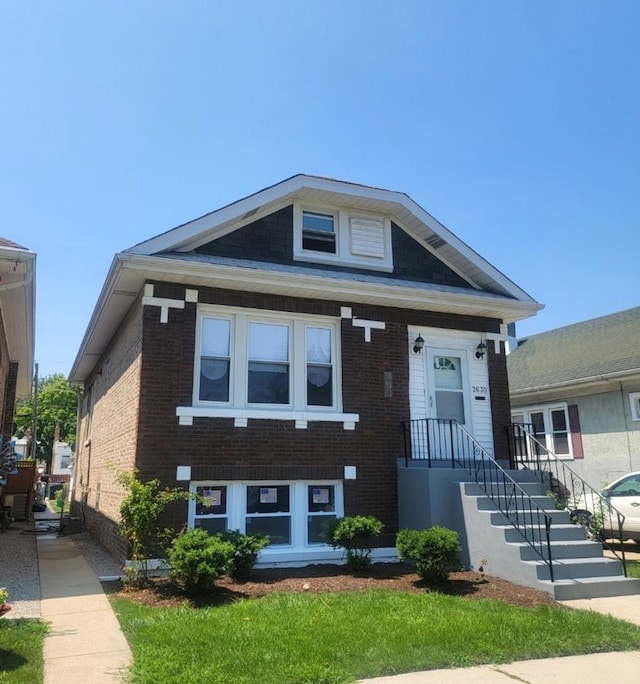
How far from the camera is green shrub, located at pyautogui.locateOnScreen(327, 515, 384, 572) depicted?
877cm

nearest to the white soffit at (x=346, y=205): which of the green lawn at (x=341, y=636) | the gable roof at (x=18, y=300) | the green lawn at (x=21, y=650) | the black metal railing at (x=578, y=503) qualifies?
the gable roof at (x=18, y=300)

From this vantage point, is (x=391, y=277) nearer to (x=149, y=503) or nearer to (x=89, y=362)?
(x=149, y=503)

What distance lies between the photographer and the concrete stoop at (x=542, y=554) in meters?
7.71

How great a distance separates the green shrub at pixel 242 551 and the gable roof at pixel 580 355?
1149cm

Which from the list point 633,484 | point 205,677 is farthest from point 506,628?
point 633,484

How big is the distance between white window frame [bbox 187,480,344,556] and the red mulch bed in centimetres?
64

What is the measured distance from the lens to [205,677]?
451 cm

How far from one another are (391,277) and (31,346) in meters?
9.46

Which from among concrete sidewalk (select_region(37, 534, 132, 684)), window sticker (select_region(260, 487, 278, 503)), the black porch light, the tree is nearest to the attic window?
the black porch light

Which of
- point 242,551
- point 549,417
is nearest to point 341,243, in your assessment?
point 242,551

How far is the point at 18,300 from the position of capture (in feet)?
37.0

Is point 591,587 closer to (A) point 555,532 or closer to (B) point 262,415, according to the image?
(A) point 555,532

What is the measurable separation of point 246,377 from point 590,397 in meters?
11.3

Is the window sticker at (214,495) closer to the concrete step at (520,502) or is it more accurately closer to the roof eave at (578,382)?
the concrete step at (520,502)
